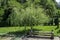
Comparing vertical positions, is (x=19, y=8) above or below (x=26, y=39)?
above

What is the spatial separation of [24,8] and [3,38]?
3.28m

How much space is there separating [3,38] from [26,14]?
2.56 m

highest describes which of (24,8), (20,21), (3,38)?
(24,8)

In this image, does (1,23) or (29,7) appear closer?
(29,7)

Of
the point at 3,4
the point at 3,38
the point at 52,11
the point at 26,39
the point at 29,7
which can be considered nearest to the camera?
the point at 26,39

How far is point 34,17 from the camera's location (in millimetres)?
13195

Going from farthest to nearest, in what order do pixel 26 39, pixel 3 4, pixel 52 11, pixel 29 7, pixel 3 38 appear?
pixel 3 4 < pixel 52 11 < pixel 29 7 < pixel 3 38 < pixel 26 39

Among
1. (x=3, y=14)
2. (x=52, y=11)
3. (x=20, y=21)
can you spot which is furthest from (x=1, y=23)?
(x=20, y=21)

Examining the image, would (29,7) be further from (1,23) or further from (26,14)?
(1,23)

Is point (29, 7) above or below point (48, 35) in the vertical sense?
above

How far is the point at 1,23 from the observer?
20328mm

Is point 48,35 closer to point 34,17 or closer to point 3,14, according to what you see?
point 34,17

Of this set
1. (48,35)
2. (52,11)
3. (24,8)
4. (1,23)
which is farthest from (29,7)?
(1,23)

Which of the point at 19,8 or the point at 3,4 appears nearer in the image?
the point at 19,8
